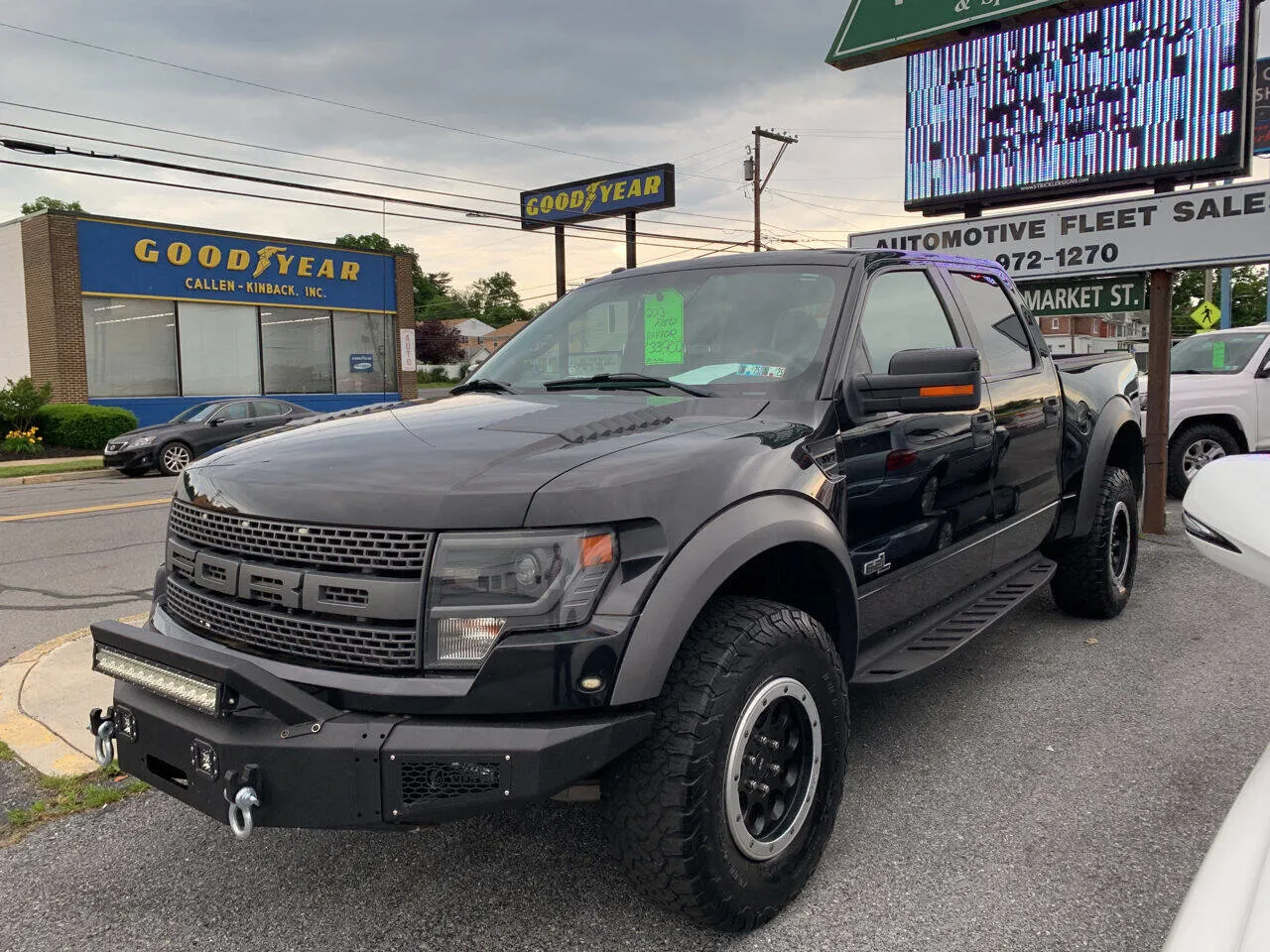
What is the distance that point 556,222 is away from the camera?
24.6 metres

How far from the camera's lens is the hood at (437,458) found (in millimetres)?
2168

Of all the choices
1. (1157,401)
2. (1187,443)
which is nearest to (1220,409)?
(1187,443)

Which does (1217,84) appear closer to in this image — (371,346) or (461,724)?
(461,724)

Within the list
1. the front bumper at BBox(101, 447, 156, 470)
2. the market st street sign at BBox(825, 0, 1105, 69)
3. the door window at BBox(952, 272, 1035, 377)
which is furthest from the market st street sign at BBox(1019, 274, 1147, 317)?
the front bumper at BBox(101, 447, 156, 470)

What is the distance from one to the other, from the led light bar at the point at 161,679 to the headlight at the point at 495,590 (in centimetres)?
52

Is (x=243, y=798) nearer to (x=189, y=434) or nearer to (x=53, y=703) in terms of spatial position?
(x=53, y=703)

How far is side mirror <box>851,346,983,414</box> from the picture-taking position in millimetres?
2879

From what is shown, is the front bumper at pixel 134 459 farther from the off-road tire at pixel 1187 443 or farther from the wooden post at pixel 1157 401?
the off-road tire at pixel 1187 443

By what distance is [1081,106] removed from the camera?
8.55m

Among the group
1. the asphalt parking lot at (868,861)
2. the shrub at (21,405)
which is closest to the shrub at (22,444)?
the shrub at (21,405)

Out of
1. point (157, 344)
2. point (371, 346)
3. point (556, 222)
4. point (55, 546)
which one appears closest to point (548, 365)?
point (55, 546)

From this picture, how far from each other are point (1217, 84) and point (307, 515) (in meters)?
8.45

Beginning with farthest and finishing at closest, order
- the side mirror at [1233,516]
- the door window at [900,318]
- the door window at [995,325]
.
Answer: the door window at [995,325] < the door window at [900,318] < the side mirror at [1233,516]

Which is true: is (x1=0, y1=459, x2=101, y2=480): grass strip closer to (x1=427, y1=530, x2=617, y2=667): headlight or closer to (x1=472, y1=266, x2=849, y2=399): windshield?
(x1=472, y1=266, x2=849, y2=399): windshield
